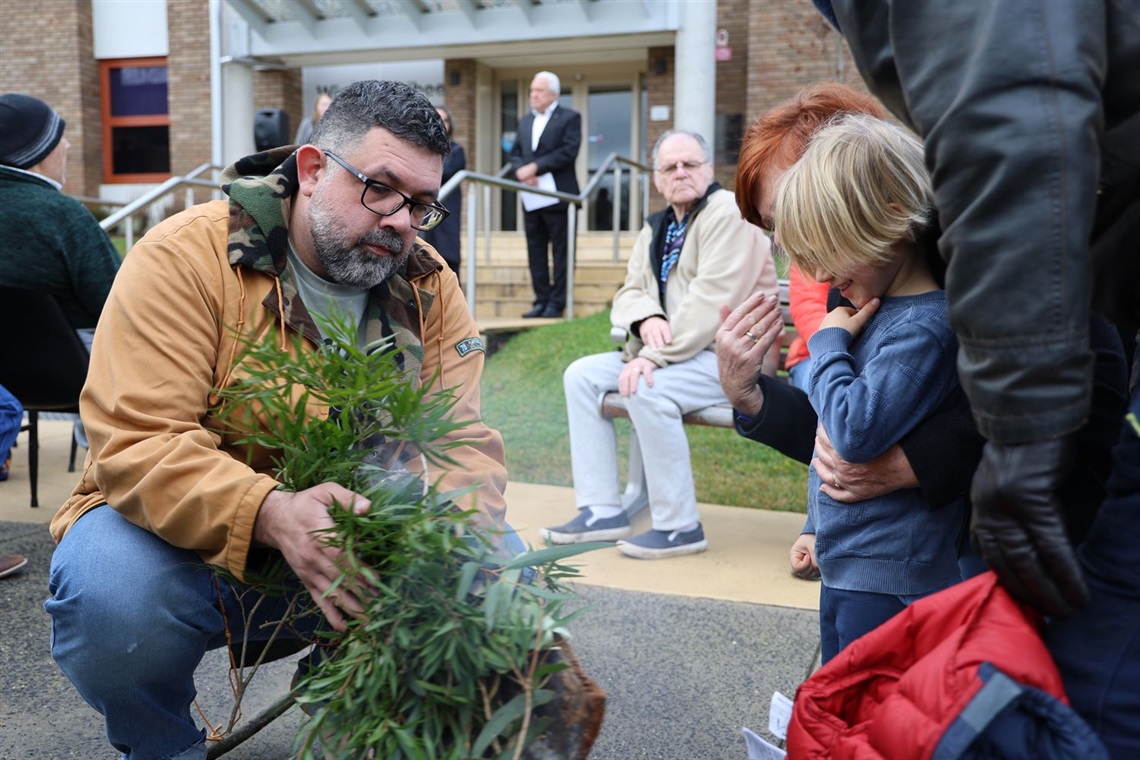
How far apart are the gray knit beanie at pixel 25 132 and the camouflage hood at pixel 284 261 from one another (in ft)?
8.19

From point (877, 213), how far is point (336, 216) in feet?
3.84

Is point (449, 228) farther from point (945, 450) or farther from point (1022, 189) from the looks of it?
point (1022, 189)

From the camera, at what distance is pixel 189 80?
1698 cm

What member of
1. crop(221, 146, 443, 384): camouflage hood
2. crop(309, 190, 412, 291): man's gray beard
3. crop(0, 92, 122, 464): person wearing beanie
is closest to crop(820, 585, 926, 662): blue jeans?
crop(221, 146, 443, 384): camouflage hood

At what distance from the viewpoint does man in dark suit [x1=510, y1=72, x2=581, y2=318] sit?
973 centimetres

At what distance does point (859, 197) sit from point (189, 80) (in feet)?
57.1

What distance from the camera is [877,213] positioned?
1.85 metres

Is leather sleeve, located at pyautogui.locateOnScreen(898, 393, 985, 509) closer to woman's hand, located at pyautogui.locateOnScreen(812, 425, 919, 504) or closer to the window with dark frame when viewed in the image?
woman's hand, located at pyautogui.locateOnScreen(812, 425, 919, 504)

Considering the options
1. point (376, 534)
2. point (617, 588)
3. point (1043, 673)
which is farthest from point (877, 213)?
point (617, 588)

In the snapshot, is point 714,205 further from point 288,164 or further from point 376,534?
point 376,534

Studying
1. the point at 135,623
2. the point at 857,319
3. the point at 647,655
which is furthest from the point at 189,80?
the point at 857,319

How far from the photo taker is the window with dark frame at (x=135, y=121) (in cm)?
1845

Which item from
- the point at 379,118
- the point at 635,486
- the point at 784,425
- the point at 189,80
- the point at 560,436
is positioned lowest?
the point at 560,436

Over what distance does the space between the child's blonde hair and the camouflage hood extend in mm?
865
